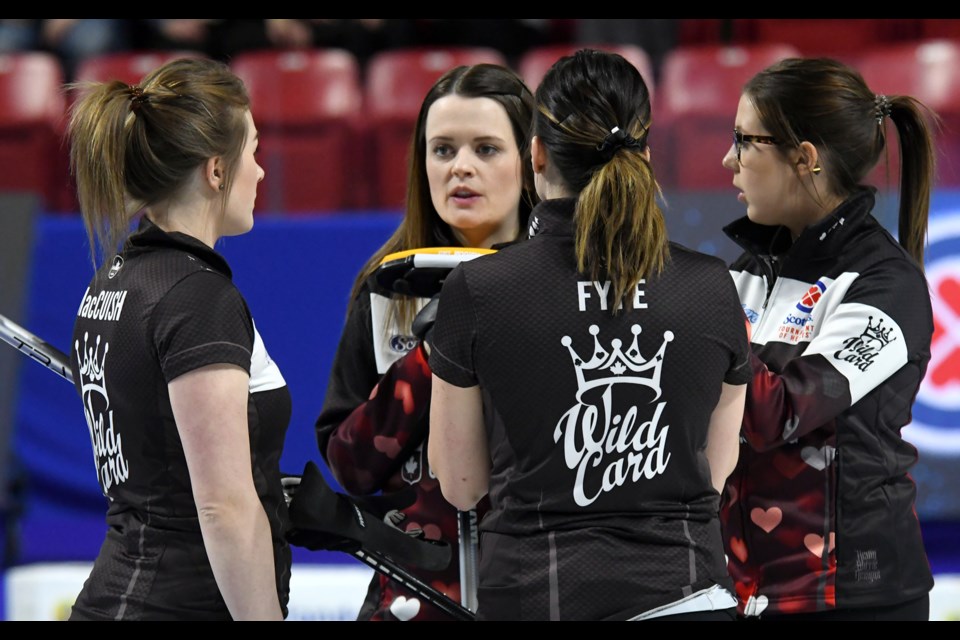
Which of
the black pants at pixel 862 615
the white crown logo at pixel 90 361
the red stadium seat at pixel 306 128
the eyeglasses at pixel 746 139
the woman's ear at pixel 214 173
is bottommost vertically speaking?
the black pants at pixel 862 615

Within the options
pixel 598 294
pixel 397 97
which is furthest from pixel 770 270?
pixel 397 97

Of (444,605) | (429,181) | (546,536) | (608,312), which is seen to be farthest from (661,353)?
(429,181)

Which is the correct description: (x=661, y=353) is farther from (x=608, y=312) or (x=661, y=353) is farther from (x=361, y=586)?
(x=361, y=586)

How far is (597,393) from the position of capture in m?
1.40

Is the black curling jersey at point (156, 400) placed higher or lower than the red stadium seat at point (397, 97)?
lower

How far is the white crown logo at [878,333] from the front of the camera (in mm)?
1771

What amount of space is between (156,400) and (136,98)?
1.40ft

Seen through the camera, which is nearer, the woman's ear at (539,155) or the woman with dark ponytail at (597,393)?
the woman with dark ponytail at (597,393)

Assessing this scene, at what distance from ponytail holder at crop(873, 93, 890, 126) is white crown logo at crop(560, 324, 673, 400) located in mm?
795

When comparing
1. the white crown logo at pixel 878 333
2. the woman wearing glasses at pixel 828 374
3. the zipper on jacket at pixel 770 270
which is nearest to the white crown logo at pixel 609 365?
the woman wearing glasses at pixel 828 374

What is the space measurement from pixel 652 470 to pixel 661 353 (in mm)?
148

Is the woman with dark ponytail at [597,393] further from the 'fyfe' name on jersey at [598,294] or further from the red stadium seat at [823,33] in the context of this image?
the red stadium seat at [823,33]

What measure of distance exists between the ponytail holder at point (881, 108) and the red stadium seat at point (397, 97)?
2.21 m

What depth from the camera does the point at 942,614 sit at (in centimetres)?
312
